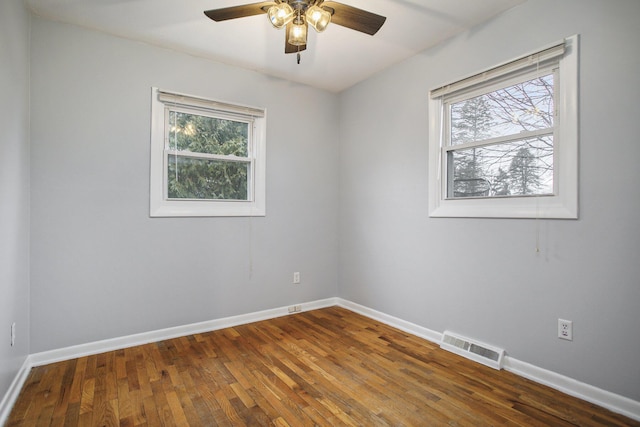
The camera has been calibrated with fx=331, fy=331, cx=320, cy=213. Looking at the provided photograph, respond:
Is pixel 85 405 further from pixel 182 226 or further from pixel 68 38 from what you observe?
pixel 68 38

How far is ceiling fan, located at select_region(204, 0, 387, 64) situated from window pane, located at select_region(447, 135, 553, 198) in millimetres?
1302

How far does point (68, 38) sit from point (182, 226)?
1666 mm

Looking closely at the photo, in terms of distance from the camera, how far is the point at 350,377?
87.1 inches

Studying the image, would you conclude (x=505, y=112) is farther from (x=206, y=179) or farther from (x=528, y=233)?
(x=206, y=179)

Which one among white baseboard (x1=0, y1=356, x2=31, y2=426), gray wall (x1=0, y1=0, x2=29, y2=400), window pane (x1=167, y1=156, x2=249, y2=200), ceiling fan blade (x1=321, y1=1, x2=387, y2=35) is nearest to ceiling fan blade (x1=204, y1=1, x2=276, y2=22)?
ceiling fan blade (x1=321, y1=1, x2=387, y2=35)

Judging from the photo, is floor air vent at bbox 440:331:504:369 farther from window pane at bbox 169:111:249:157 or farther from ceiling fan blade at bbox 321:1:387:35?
window pane at bbox 169:111:249:157

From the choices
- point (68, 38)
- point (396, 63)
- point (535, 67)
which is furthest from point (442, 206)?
point (68, 38)

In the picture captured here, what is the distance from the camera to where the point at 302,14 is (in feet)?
6.10

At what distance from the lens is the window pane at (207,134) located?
3.03m

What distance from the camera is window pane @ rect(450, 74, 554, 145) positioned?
224 cm

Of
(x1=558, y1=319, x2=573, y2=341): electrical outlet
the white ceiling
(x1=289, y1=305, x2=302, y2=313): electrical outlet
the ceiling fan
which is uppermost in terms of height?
the white ceiling

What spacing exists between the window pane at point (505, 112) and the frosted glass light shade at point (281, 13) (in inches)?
64.8

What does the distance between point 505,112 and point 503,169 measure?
0.42m

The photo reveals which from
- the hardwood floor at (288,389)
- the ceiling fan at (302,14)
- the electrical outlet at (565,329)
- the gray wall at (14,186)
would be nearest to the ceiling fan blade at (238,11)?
the ceiling fan at (302,14)
